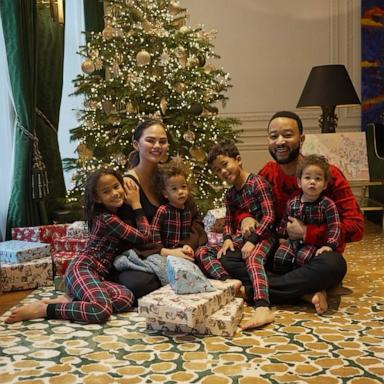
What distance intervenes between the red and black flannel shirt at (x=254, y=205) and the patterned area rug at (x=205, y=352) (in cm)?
42

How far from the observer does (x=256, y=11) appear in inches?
224

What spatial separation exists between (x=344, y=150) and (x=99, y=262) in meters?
2.71

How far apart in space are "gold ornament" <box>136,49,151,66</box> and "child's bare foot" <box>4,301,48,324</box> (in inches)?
75.9

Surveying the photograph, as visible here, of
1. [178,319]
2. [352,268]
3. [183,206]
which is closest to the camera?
[178,319]

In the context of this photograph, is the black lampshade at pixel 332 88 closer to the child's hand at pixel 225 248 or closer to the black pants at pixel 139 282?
the child's hand at pixel 225 248

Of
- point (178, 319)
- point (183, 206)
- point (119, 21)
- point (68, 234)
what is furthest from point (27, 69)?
point (178, 319)

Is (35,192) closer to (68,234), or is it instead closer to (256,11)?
(68,234)

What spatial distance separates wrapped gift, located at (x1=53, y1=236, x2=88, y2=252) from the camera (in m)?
3.42

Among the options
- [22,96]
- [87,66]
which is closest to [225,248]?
[87,66]

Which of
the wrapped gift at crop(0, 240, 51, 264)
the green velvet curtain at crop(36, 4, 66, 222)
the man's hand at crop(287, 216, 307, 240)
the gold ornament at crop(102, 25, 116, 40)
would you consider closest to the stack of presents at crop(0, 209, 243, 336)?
the wrapped gift at crop(0, 240, 51, 264)

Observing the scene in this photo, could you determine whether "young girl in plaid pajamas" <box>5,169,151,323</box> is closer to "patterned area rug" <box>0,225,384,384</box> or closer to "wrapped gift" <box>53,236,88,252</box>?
"patterned area rug" <box>0,225,384,384</box>

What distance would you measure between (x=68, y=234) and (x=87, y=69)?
1182mm

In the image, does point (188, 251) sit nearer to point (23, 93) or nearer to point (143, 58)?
point (143, 58)

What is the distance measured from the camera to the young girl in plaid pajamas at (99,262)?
2.54 metres
